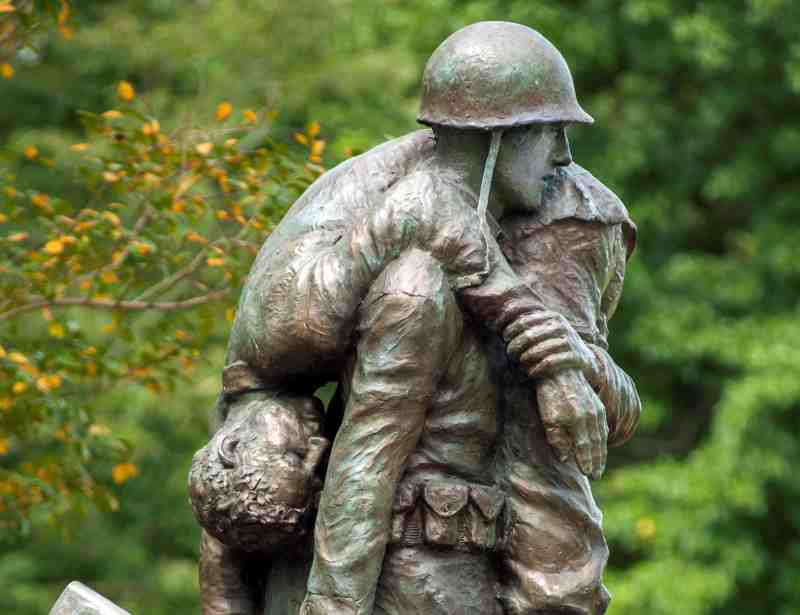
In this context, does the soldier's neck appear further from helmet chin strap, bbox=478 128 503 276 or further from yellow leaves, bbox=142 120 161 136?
yellow leaves, bbox=142 120 161 136

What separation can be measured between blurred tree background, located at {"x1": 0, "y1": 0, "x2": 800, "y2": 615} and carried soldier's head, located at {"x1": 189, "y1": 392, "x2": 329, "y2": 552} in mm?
6265

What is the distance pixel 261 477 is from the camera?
587 cm

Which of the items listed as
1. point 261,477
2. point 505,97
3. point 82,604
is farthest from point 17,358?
point 505,97

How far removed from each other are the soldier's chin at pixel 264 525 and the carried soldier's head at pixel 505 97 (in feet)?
3.64

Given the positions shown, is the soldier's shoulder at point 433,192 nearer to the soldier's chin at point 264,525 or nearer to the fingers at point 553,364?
the fingers at point 553,364

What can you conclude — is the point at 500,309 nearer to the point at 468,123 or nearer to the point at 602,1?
the point at 468,123

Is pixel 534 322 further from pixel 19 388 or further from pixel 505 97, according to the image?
pixel 19 388

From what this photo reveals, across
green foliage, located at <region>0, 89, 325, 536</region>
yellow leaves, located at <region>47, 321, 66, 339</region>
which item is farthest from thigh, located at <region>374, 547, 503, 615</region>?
yellow leaves, located at <region>47, 321, 66, 339</region>

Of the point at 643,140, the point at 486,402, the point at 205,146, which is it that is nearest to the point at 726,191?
the point at 643,140

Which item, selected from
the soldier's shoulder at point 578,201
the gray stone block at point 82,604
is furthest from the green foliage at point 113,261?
the soldier's shoulder at point 578,201

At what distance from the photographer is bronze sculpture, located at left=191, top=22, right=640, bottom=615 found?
575cm

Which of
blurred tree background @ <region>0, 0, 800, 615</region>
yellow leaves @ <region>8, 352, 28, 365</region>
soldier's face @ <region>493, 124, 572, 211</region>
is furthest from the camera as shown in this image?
blurred tree background @ <region>0, 0, 800, 615</region>

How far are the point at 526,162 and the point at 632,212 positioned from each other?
816 cm

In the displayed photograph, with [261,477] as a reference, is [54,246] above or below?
A: below
